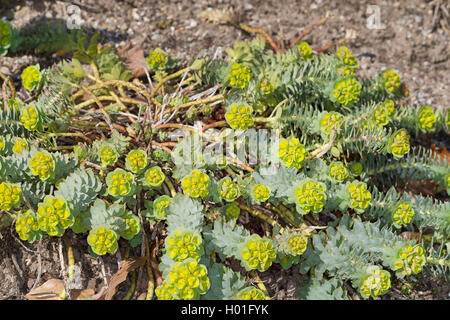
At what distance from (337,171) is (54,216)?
119 centimetres

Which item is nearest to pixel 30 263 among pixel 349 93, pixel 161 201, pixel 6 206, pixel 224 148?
pixel 6 206

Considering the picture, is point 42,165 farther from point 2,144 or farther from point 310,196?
point 310,196

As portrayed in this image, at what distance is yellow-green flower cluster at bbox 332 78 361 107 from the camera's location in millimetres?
2273

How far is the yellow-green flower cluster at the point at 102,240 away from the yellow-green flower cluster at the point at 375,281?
3.31ft

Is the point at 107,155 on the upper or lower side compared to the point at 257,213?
upper

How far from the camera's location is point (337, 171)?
6.91 ft

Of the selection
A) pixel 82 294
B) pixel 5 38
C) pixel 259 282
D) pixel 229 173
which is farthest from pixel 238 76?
pixel 5 38

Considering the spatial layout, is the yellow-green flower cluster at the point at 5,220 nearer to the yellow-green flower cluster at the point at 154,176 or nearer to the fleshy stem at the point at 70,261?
the fleshy stem at the point at 70,261

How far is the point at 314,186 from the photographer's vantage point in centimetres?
196

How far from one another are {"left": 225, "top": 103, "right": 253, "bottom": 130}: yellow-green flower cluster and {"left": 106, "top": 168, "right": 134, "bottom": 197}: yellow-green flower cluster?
0.49 m

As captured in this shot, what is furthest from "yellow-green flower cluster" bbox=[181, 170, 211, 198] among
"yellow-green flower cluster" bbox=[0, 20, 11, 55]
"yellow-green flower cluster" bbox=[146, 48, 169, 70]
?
"yellow-green flower cluster" bbox=[0, 20, 11, 55]

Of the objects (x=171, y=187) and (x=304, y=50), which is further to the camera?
(x=304, y=50)

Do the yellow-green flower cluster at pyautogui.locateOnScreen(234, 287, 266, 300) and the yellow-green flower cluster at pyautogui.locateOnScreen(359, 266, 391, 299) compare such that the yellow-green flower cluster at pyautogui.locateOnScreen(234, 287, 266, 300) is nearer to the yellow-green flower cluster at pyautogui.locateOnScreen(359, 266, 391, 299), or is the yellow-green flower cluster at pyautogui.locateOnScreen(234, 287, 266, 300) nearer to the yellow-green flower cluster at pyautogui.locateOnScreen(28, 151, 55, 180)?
the yellow-green flower cluster at pyautogui.locateOnScreen(359, 266, 391, 299)

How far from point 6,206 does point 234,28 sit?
180cm
